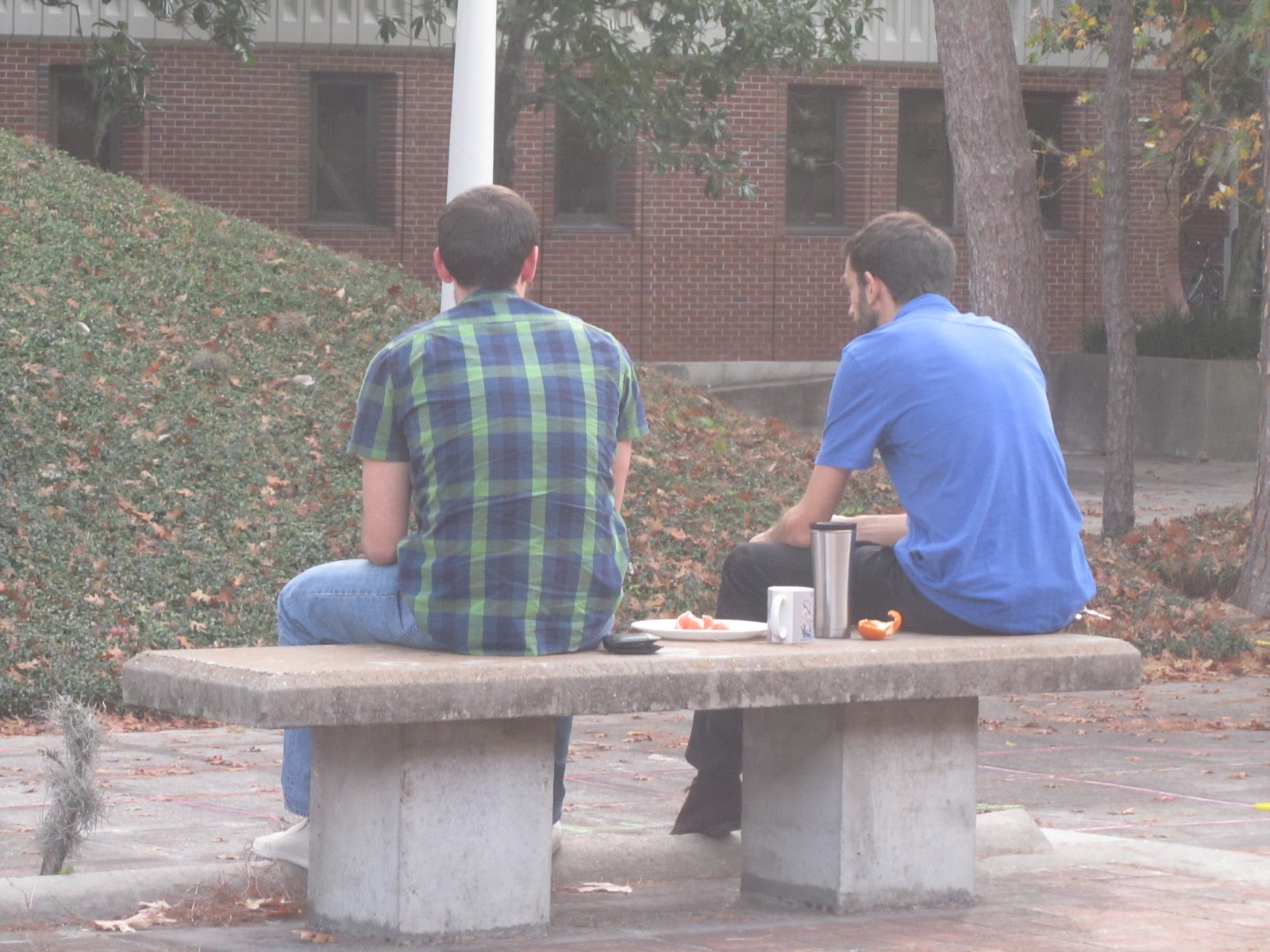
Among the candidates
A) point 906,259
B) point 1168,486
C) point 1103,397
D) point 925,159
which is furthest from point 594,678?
point 925,159

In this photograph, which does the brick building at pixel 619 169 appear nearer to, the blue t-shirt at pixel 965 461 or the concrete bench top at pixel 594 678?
the blue t-shirt at pixel 965 461

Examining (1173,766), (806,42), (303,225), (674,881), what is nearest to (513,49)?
(806,42)

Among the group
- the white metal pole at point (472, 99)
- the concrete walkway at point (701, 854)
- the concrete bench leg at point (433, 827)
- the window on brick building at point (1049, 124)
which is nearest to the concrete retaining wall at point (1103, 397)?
the window on brick building at point (1049, 124)

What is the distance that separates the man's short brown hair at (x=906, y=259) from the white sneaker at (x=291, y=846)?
1.98 meters

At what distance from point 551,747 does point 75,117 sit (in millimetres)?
20750

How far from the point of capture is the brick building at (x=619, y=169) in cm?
2383

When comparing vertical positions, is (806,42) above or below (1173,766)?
above

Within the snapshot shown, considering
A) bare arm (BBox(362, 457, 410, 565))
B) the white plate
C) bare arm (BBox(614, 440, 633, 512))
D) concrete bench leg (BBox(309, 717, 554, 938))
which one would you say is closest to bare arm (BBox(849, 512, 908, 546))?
the white plate

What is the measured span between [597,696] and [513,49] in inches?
590

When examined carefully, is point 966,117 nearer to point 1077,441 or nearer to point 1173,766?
point 1173,766

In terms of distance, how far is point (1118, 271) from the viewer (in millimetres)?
14789

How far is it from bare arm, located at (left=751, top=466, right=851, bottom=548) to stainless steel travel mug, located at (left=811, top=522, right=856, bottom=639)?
8 centimetres

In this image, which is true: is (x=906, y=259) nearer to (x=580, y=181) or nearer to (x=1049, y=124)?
(x=580, y=181)

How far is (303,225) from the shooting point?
2441cm
